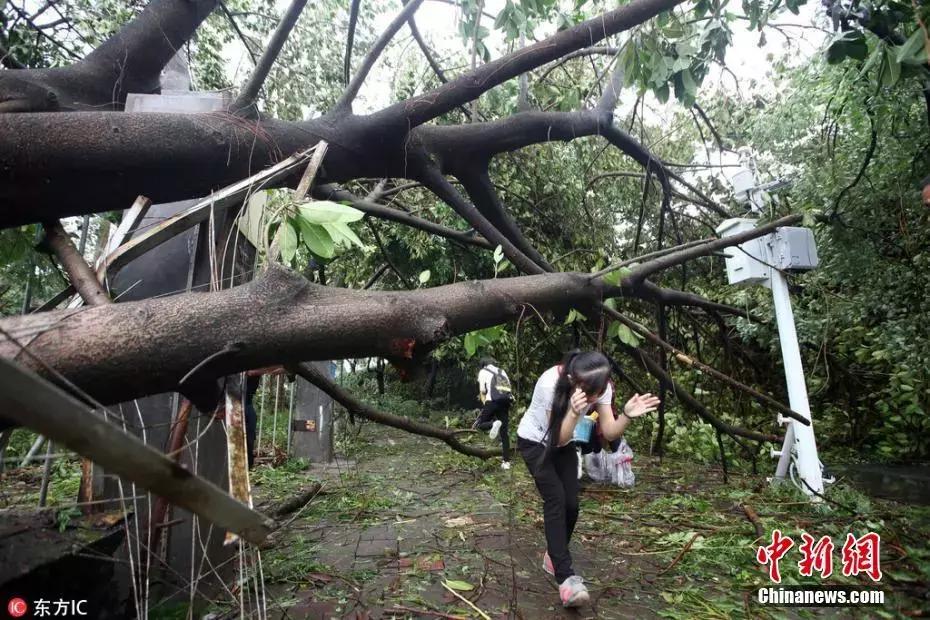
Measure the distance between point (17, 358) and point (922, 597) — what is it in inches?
158

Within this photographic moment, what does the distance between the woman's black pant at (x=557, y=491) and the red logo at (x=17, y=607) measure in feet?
7.32

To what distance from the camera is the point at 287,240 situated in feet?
6.38

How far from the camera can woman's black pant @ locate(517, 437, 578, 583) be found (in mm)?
2828

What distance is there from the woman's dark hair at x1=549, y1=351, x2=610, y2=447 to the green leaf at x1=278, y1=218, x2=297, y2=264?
1588mm

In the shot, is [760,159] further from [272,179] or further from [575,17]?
[272,179]

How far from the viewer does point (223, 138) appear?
2.55 m

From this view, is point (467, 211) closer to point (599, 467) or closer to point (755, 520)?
point (755, 520)

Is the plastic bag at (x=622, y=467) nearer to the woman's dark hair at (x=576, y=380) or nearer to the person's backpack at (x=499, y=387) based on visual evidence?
the person's backpack at (x=499, y=387)

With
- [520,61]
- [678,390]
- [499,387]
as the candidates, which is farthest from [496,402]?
[520,61]

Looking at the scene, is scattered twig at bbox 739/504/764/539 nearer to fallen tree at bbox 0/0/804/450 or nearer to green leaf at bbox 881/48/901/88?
fallen tree at bbox 0/0/804/450

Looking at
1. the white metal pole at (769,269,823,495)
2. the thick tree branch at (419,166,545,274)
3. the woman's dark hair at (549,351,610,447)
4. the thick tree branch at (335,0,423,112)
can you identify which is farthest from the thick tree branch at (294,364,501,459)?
the white metal pole at (769,269,823,495)

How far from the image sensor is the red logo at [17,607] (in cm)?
193

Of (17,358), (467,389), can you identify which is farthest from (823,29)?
(467,389)

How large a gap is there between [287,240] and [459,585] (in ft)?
7.24
